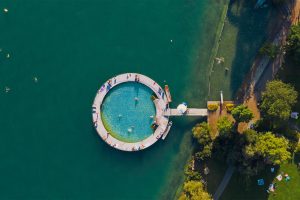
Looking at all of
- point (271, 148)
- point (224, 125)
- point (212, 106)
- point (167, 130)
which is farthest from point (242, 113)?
point (167, 130)

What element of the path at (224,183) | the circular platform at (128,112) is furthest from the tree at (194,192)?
the circular platform at (128,112)

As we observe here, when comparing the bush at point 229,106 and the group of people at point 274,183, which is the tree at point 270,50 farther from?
the group of people at point 274,183

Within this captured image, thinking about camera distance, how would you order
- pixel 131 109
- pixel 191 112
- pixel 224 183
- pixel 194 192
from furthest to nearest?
pixel 131 109 < pixel 191 112 < pixel 224 183 < pixel 194 192

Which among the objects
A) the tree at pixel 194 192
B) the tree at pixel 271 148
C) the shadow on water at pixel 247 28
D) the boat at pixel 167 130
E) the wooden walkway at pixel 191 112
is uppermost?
the shadow on water at pixel 247 28

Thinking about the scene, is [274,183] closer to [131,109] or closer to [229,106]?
[229,106]

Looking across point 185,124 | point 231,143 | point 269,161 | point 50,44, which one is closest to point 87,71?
point 50,44

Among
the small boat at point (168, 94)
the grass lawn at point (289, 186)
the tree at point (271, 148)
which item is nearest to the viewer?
the tree at point (271, 148)

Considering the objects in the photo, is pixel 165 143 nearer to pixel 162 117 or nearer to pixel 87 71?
pixel 162 117
